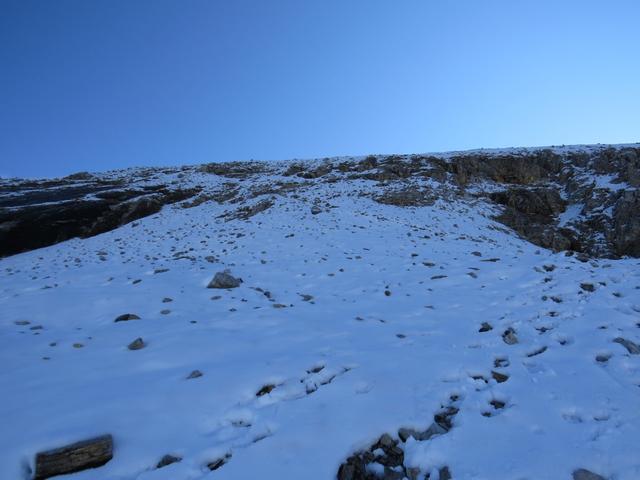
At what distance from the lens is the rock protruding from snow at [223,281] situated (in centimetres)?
994

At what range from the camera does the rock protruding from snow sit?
9.94 metres

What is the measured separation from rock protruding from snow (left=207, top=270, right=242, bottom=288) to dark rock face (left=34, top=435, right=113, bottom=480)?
6.01 m

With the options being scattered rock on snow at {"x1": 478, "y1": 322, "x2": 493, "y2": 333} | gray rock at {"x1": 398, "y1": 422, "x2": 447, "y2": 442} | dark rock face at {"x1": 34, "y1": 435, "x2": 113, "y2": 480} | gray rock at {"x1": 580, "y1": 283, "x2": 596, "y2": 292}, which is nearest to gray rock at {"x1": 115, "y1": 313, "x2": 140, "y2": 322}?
dark rock face at {"x1": 34, "y1": 435, "x2": 113, "y2": 480}

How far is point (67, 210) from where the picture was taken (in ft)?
84.9

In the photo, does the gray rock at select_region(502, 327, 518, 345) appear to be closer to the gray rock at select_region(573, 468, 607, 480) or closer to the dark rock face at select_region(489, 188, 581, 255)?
the gray rock at select_region(573, 468, 607, 480)

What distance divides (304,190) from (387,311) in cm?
2079

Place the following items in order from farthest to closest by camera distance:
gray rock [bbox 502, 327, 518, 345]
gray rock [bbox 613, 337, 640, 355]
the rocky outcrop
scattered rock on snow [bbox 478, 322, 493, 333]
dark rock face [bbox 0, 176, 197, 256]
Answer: the rocky outcrop
dark rock face [bbox 0, 176, 197, 256]
scattered rock on snow [bbox 478, 322, 493, 333]
gray rock [bbox 502, 327, 518, 345]
gray rock [bbox 613, 337, 640, 355]

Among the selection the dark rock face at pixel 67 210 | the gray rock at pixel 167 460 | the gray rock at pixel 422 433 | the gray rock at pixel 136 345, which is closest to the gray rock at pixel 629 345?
the gray rock at pixel 422 433

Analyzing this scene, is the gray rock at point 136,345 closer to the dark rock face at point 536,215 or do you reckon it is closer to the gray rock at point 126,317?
the gray rock at point 126,317

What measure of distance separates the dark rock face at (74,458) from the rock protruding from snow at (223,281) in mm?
6012

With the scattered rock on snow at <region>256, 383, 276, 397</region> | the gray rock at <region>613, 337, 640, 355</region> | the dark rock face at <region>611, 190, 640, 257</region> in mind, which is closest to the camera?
the scattered rock on snow at <region>256, 383, 276, 397</region>

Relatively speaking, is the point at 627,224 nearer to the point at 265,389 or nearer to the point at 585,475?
the point at 585,475

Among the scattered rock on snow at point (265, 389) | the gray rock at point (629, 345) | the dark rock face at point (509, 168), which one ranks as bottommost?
the scattered rock on snow at point (265, 389)

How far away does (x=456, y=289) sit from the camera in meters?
9.09
